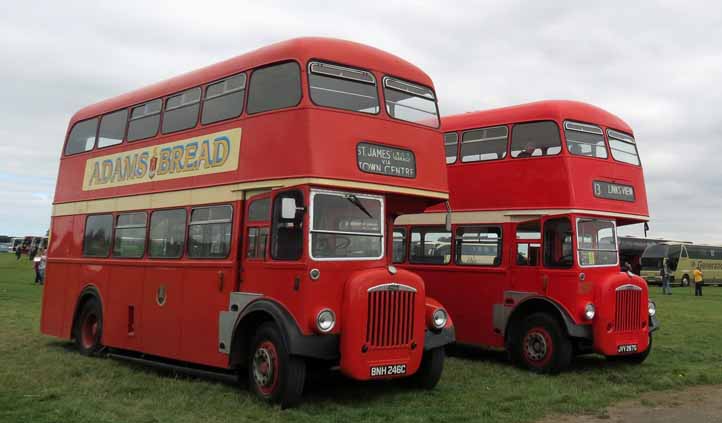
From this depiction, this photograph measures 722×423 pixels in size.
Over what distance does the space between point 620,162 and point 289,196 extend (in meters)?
6.97

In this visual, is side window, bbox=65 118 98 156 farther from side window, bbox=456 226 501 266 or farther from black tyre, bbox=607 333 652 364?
black tyre, bbox=607 333 652 364

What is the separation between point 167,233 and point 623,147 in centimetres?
833

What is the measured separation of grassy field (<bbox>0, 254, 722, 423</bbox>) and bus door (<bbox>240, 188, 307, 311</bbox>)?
144cm

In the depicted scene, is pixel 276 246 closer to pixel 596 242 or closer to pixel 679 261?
pixel 596 242

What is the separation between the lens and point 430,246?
14.7m

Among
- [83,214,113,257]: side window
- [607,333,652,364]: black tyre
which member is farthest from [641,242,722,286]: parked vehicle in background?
[83,214,113,257]: side window

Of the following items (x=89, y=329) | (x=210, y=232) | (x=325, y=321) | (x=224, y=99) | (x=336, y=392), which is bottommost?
(x=336, y=392)

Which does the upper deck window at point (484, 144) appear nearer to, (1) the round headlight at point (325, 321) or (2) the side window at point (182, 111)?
(2) the side window at point (182, 111)

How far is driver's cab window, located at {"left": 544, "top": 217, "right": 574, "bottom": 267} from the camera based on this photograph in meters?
12.3

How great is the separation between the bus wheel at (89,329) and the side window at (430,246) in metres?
6.16

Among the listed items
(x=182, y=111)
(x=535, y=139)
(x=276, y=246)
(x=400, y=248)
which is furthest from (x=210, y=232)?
(x=535, y=139)

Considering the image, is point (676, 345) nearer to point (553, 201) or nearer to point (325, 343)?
point (553, 201)

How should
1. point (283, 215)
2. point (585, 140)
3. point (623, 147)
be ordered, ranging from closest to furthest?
point (283, 215) < point (585, 140) < point (623, 147)

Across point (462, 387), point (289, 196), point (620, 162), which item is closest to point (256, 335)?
point (289, 196)
